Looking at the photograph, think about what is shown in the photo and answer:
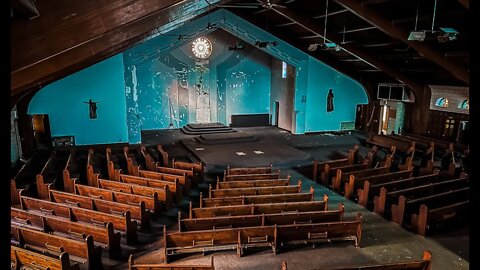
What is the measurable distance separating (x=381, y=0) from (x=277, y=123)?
379 inches

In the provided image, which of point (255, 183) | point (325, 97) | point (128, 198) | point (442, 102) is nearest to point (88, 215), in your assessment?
point (128, 198)

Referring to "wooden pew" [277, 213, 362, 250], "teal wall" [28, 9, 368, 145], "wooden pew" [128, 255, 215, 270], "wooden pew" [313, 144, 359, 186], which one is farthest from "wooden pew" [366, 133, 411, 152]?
"wooden pew" [128, 255, 215, 270]

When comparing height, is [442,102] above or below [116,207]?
above

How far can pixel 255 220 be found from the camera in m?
5.55

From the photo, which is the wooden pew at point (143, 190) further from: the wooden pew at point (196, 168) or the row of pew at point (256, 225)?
the wooden pew at point (196, 168)

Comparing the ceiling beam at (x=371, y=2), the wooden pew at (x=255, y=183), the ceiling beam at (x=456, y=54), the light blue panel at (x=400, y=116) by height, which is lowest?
the wooden pew at (x=255, y=183)

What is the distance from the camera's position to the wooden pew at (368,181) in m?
7.23

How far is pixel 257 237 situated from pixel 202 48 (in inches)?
499

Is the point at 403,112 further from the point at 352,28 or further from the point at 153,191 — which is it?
the point at 153,191

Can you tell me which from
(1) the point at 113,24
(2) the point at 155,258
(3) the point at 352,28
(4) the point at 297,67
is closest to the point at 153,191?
(2) the point at 155,258

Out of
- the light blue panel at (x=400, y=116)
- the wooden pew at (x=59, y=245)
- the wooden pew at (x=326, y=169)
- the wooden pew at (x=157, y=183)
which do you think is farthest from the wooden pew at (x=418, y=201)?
the light blue panel at (x=400, y=116)

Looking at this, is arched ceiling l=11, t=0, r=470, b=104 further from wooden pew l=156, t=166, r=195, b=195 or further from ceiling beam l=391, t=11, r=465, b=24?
wooden pew l=156, t=166, r=195, b=195

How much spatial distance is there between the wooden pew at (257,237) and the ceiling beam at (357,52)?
27.7 feet

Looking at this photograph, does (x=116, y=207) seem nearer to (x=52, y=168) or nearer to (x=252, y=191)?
(x=252, y=191)
